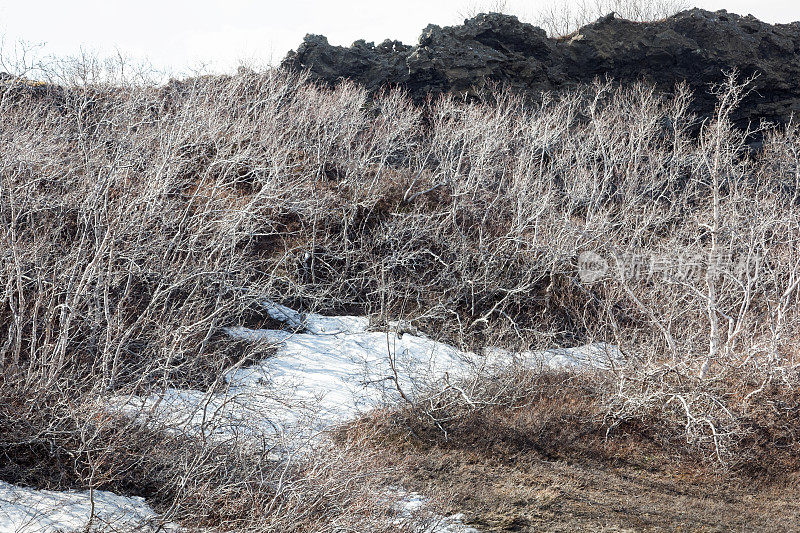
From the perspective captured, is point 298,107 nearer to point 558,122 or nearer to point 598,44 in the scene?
point 558,122

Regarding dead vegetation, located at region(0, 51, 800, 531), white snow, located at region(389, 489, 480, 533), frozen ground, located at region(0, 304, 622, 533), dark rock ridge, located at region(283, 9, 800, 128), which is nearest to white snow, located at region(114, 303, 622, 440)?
frozen ground, located at region(0, 304, 622, 533)

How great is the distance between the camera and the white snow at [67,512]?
4.95m

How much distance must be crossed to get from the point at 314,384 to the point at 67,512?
5918mm

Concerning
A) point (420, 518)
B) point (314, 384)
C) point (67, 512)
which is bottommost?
point (314, 384)

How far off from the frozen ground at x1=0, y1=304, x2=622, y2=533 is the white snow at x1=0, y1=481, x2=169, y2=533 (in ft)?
0.05

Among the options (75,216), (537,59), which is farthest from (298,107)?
(537,59)

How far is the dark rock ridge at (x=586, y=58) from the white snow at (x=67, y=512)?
21.6 m

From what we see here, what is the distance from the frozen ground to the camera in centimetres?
653

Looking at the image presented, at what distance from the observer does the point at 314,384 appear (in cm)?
1102

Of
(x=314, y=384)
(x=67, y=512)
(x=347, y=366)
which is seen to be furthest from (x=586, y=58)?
(x=67, y=512)

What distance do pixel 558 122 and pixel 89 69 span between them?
15.2m

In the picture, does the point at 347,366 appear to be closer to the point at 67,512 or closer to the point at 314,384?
the point at 314,384

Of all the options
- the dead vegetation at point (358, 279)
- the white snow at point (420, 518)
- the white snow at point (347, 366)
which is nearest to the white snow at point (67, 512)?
the dead vegetation at point (358, 279)

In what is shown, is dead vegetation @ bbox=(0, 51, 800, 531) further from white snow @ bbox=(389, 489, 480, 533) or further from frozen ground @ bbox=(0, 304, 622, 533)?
white snow @ bbox=(389, 489, 480, 533)
